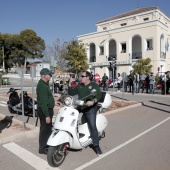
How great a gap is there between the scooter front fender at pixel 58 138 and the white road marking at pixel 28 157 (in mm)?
520

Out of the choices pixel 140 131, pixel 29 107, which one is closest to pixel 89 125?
pixel 140 131

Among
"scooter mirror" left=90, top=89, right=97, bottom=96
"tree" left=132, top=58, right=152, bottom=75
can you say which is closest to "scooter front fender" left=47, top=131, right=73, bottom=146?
"scooter mirror" left=90, top=89, right=97, bottom=96

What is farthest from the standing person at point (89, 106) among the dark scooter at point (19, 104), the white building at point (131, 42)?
the white building at point (131, 42)

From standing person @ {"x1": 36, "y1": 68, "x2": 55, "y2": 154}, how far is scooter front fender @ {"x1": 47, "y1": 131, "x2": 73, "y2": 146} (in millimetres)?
527

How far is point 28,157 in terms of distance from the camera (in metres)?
5.24

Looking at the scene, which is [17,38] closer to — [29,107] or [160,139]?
[29,107]

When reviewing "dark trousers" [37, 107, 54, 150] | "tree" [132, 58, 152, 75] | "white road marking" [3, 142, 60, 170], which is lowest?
"white road marking" [3, 142, 60, 170]

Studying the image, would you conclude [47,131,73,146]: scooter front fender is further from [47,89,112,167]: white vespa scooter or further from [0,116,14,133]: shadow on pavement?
[0,116,14,133]: shadow on pavement

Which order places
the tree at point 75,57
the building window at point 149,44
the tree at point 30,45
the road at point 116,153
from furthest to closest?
the tree at point 30,45 → the building window at point 149,44 → the tree at point 75,57 → the road at point 116,153

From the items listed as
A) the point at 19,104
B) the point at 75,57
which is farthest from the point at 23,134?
the point at 75,57

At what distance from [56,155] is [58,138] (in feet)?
1.24

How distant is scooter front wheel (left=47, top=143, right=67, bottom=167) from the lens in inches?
178

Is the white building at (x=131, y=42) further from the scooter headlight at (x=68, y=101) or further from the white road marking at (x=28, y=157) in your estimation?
the scooter headlight at (x=68, y=101)

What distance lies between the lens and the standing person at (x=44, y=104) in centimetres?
504
